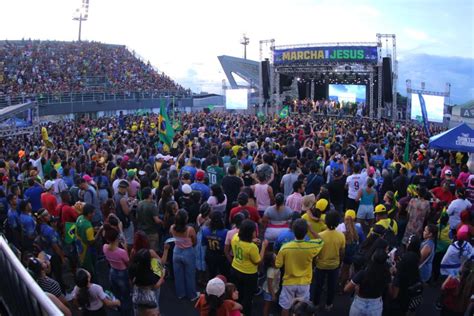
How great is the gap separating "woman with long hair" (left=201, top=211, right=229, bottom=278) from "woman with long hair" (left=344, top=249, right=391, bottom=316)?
1.70 meters

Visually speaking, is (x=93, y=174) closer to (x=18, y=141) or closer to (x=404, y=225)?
(x=404, y=225)

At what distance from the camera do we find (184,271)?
598cm

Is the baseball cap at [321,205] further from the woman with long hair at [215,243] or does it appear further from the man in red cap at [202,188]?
the man in red cap at [202,188]

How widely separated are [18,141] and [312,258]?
15626 millimetres

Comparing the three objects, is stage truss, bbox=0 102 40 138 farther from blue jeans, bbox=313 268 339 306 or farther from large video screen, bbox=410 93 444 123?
large video screen, bbox=410 93 444 123

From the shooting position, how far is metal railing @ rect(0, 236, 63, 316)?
264cm

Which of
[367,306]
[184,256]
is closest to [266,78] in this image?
[184,256]

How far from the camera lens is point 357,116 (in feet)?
96.3

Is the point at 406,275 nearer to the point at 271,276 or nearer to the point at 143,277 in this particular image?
the point at 271,276

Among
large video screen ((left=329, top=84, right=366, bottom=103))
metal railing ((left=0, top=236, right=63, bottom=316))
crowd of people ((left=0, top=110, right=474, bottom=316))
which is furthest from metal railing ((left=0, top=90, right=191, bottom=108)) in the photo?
metal railing ((left=0, top=236, right=63, bottom=316))

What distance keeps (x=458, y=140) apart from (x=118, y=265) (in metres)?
8.44

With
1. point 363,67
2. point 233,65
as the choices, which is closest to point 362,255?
point 363,67

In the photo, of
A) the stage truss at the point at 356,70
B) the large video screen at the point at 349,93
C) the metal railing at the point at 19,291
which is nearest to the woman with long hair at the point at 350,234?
the metal railing at the point at 19,291

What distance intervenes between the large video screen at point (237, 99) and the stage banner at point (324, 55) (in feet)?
9.43
